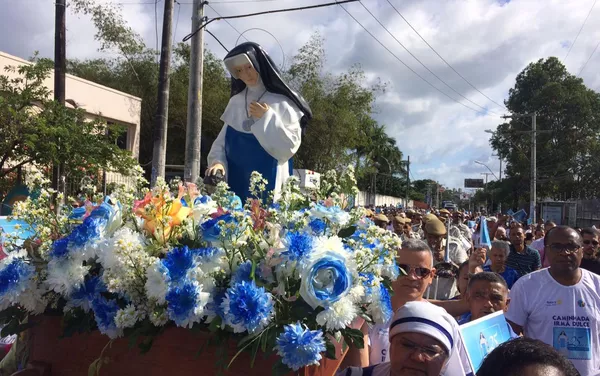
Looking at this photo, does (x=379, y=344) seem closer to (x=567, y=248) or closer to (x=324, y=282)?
(x=324, y=282)

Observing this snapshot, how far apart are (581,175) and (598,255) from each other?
35.2m

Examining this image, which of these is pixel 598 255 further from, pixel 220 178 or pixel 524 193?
pixel 524 193

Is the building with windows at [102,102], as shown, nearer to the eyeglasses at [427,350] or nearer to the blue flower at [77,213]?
the blue flower at [77,213]

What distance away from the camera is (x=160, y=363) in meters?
1.57

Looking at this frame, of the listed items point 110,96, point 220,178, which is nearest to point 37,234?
point 220,178

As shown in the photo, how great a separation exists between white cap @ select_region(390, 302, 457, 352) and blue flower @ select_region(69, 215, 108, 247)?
108 centimetres

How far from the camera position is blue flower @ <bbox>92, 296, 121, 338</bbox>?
1.54 meters

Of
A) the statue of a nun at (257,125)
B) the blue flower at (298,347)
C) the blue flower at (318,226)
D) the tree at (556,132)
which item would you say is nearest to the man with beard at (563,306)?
the statue of a nun at (257,125)

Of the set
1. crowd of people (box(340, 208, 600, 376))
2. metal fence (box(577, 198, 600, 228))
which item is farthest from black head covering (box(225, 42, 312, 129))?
metal fence (box(577, 198, 600, 228))

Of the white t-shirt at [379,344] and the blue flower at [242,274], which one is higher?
the blue flower at [242,274]

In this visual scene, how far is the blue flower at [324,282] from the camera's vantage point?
1.44 meters

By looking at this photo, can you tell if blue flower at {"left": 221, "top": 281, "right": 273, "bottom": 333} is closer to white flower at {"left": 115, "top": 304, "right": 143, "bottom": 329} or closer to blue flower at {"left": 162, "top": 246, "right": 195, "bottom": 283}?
blue flower at {"left": 162, "top": 246, "right": 195, "bottom": 283}

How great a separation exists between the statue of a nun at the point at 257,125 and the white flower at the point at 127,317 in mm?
1644

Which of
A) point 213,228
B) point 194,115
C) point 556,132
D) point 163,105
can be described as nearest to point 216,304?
point 213,228
